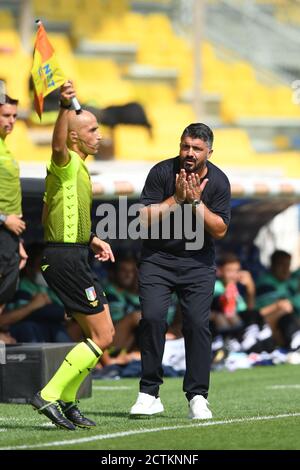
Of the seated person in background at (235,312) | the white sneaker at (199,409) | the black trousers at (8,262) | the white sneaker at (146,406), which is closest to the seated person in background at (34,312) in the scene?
the seated person in background at (235,312)

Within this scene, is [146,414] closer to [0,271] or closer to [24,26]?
[0,271]

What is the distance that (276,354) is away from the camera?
43.2 ft

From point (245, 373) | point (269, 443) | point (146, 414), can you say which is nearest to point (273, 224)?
point (245, 373)

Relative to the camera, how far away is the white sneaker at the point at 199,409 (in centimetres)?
750

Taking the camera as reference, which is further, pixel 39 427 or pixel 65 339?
pixel 65 339

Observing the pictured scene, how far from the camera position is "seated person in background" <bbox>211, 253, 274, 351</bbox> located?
1304 cm

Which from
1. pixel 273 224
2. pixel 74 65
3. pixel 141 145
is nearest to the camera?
pixel 273 224

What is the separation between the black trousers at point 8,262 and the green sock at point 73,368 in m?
1.87

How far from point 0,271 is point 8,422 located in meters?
1.53

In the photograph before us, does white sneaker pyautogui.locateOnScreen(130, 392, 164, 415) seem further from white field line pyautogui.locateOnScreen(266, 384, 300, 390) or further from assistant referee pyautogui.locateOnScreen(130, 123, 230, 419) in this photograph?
white field line pyautogui.locateOnScreen(266, 384, 300, 390)

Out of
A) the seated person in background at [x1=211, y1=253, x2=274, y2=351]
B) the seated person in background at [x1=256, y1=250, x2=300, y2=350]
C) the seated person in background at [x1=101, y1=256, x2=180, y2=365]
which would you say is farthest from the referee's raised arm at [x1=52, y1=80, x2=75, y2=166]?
the seated person in background at [x1=256, y1=250, x2=300, y2=350]

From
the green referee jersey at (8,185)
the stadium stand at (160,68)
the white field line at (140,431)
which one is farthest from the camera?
the stadium stand at (160,68)

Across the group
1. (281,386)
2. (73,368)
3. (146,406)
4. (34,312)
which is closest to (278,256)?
(34,312)

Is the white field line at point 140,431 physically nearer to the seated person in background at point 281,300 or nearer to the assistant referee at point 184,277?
the assistant referee at point 184,277
